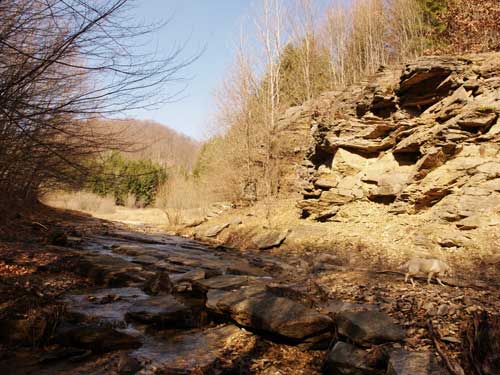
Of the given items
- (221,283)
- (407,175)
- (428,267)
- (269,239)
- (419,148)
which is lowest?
(221,283)

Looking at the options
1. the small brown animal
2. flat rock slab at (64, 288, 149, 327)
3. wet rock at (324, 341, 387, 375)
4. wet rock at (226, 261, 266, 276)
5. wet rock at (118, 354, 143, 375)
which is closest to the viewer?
wet rock at (324, 341, 387, 375)

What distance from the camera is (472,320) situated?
3676mm

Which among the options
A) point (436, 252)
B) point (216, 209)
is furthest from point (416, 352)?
point (216, 209)

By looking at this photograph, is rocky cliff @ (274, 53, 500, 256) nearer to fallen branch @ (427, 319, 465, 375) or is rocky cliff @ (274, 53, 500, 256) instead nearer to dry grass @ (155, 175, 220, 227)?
fallen branch @ (427, 319, 465, 375)

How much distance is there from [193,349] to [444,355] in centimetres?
258

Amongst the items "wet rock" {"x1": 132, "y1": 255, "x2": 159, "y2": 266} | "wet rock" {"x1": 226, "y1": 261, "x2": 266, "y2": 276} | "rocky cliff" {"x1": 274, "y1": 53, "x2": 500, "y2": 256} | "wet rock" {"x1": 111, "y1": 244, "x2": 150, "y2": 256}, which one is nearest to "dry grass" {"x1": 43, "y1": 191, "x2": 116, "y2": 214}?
"wet rock" {"x1": 111, "y1": 244, "x2": 150, "y2": 256}

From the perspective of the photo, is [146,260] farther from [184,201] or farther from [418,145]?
[184,201]

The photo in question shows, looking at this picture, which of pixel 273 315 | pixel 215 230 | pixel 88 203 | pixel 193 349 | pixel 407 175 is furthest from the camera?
pixel 88 203

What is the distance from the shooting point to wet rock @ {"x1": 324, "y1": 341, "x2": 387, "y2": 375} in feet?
10.4

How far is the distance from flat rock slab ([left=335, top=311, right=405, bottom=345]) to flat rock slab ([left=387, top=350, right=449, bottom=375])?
24 cm

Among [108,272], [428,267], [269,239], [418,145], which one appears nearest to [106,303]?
[108,272]

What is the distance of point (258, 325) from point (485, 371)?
224cm

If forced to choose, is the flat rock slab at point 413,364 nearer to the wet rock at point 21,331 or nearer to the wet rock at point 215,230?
the wet rock at point 21,331

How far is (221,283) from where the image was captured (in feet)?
19.5
